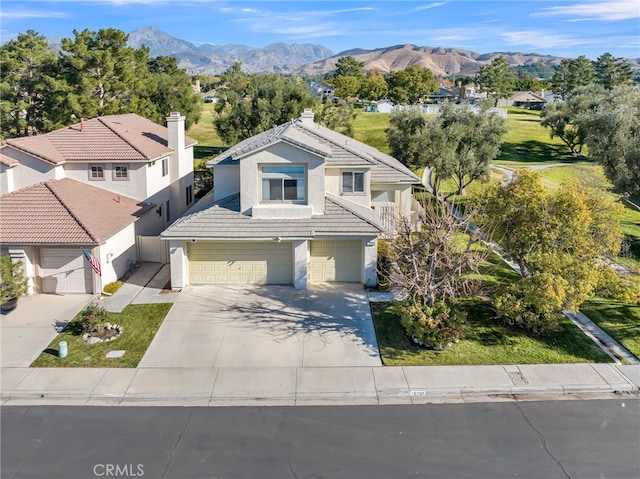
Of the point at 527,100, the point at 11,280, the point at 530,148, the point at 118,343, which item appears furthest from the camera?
the point at 527,100

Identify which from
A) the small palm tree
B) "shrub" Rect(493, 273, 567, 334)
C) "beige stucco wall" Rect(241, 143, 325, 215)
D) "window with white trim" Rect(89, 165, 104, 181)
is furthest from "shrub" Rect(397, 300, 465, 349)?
"window with white trim" Rect(89, 165, 104, 181)

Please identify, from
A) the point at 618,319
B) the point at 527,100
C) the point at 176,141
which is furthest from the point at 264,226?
the point at 527,100

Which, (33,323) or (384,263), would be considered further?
(384,263)

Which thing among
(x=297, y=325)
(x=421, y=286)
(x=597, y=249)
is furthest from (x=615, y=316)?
(x=297, y=325)

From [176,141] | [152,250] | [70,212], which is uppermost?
[176,141]

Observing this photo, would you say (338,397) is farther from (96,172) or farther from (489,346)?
(96,172)

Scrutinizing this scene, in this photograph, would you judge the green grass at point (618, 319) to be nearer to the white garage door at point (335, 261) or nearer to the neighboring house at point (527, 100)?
the white garage door at point (335, 261)

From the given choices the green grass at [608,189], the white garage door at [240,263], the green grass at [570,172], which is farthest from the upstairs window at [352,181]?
the green grass at [570,172]
